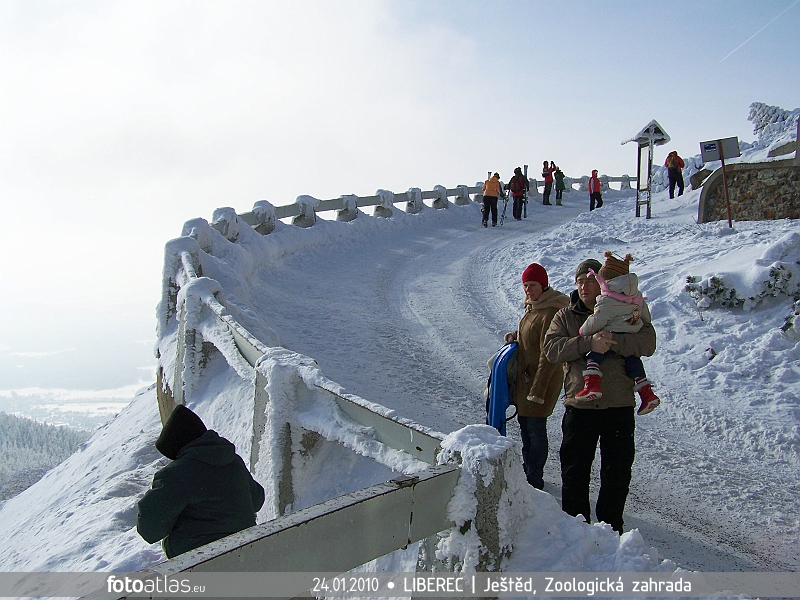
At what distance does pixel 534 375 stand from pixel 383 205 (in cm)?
1570

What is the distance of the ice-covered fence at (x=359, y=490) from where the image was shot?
1.83 meters

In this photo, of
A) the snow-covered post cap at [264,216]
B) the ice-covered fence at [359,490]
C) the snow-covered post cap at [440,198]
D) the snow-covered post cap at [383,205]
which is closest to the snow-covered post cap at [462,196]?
the snow-covered post cap at [440,198]

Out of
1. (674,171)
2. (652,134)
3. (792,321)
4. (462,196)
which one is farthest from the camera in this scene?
(462,196)

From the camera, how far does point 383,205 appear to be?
19594 millimetres

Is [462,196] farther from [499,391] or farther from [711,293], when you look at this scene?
[499,391]

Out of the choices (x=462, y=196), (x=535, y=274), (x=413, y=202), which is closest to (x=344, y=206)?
(x=413, y=202)

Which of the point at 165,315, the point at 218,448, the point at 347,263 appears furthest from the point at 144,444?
the point at 347,263

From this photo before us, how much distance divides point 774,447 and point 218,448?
4.95 m

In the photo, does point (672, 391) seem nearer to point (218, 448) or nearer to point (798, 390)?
point (798, 390)

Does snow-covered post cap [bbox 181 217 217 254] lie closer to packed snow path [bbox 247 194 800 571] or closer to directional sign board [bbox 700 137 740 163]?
packed snow path [bbox 247 194 800 571]

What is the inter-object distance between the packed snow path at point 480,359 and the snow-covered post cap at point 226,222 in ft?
3.34

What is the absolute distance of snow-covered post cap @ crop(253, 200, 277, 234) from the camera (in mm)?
13914

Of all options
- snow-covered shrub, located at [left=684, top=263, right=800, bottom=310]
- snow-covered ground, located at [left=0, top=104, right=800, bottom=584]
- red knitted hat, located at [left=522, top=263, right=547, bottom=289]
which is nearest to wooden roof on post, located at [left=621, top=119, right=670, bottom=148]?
snow-covered ground, located at [left=0, top=104, right=800, bottom=584]

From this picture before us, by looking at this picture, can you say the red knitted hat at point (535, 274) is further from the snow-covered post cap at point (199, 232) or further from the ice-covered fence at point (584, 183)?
the ice-covered fence at point (584, 183)
